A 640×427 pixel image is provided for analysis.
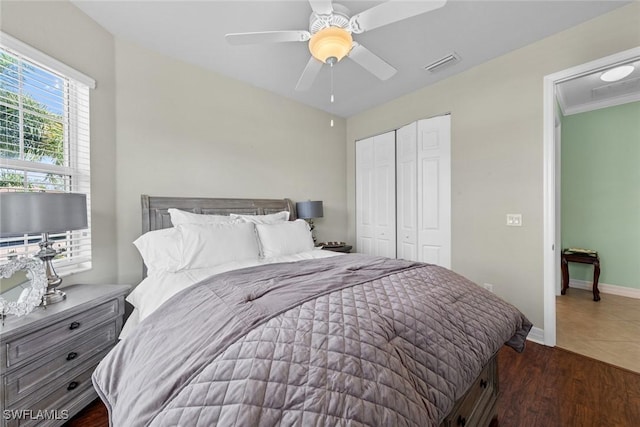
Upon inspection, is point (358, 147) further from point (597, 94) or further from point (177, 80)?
point (597, 94)

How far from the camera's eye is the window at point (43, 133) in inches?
62.4

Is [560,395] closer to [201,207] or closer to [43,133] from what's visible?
[201,207]

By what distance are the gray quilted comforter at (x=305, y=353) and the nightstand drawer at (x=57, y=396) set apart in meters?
0.59

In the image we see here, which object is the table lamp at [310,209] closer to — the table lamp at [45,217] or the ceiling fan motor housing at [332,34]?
the ceiling fan motor housing at [332,34]

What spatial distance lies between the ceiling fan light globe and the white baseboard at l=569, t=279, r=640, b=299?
4.70 meters

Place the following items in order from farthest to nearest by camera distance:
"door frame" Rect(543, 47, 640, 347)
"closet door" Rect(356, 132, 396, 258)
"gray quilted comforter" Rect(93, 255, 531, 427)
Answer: "closet door" Rect(356, 132, 396, 258) → "door frame" Rect(543, 47, 640, 347) → "gray quilted comforter" Rect(93, 255, 531, 427)

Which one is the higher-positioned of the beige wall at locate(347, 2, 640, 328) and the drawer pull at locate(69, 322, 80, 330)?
the beige wall at locate(347, 2, 640, 328)

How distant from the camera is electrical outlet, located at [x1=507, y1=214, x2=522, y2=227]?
98.8 inches

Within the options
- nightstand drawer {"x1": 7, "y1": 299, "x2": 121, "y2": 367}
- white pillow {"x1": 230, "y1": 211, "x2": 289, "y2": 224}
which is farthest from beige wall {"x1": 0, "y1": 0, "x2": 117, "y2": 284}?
white pillow {"x1": 230, "y1": 211, "x2": 289, "y2": 224}

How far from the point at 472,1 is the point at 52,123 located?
3233 mm

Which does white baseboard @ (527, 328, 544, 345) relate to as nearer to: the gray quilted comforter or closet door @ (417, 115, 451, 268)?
closet door @ (417, 115, 451, 268)

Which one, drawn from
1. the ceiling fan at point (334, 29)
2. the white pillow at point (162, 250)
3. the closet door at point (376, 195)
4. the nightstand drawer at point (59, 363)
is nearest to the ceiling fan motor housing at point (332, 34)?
the ceiling fan at point (334, 29)

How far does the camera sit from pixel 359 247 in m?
4.16

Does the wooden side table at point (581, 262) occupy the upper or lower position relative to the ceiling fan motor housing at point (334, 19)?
lower
